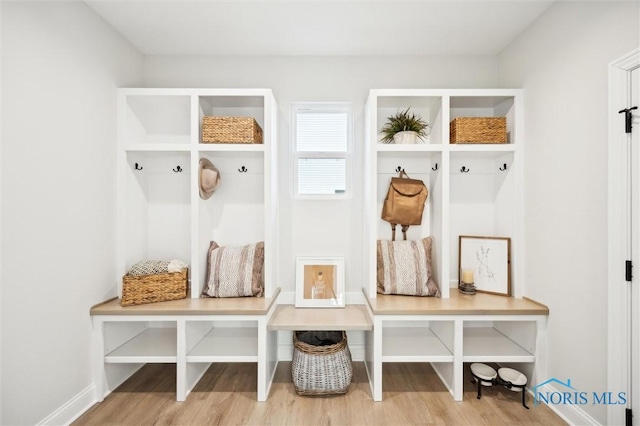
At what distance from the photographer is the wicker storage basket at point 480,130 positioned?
8.29ft

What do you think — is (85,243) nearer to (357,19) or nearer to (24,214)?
(24,214)

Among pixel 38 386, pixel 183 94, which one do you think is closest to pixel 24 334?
pixel 38 386

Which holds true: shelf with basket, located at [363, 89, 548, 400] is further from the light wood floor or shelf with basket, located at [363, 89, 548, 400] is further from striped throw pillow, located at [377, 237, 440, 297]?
the light wood floor

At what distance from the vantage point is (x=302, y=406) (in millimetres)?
2209

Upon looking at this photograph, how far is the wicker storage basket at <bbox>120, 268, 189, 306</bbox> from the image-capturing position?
2.33m

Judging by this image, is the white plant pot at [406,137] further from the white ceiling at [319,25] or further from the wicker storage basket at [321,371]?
the wicker storage basket at [321,371]

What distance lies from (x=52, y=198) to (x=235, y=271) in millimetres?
1245

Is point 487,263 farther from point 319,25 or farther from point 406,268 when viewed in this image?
point 319,25

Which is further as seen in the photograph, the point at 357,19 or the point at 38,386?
the point at 357,19

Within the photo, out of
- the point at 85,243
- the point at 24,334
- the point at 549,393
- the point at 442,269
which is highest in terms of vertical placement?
the point at 85,243

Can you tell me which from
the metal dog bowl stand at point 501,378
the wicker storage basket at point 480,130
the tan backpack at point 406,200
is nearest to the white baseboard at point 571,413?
the metal dog bowl stand at point 501,378

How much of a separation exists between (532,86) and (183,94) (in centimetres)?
260

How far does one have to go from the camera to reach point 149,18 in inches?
92.4

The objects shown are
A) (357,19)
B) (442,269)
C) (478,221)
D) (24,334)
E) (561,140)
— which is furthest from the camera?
(478,221)
